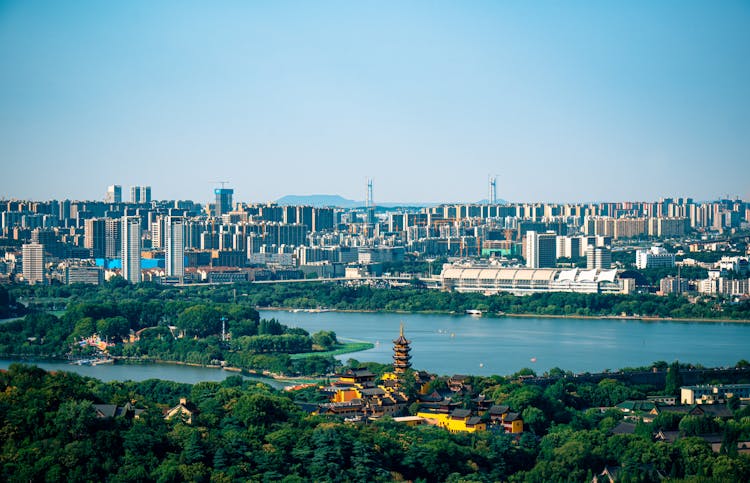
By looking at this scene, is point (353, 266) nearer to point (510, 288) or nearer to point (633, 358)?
point (510, 288)

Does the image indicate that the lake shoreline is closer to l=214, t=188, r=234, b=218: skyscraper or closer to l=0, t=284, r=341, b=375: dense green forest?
l=0, t=284, r=341, b=375: dense green forest

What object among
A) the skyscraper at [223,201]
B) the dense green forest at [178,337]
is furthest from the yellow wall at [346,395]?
the skyscraper at [223,201]

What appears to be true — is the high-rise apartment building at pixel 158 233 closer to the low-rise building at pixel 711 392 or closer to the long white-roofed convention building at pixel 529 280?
the long white-roofed convention building at pixel 529 280

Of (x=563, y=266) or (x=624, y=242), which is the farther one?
(x=624, y=242)

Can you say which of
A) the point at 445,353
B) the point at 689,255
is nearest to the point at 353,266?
the point at 689,255

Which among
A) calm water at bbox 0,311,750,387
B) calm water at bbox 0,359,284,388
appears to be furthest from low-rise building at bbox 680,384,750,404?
calm water at bbox 0,359,284,388

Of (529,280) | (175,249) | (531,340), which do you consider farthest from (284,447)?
(175,249)
